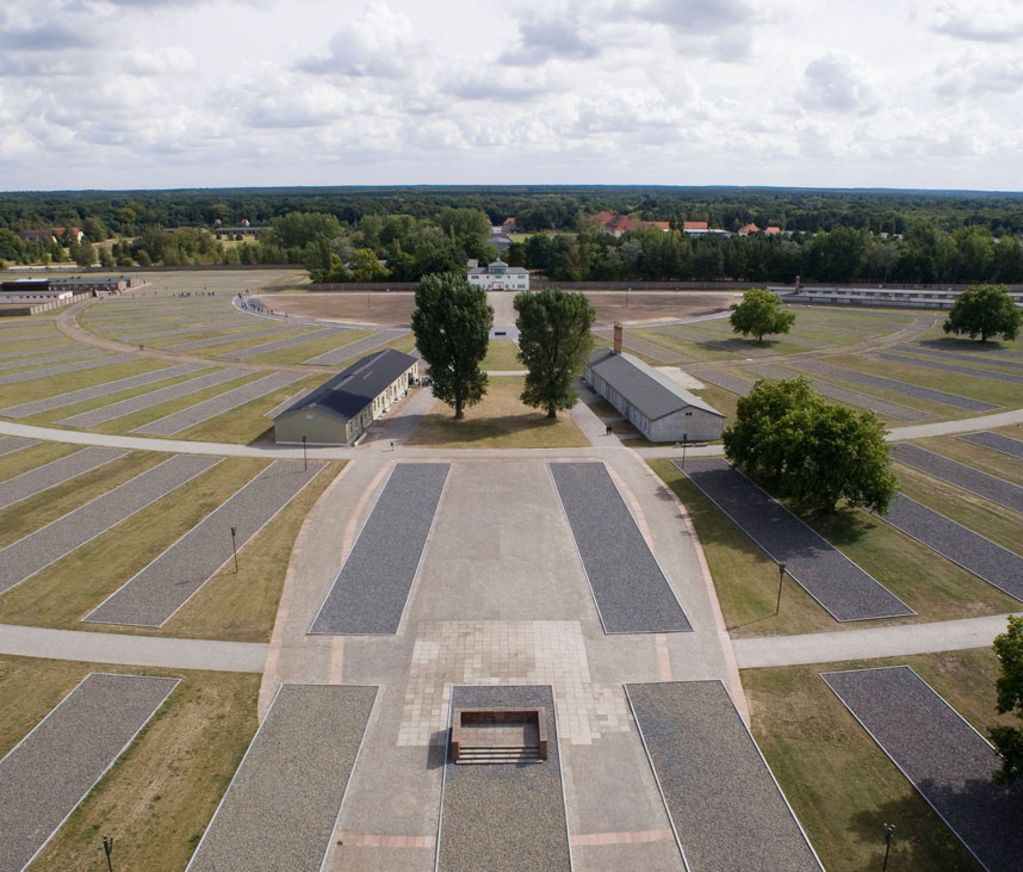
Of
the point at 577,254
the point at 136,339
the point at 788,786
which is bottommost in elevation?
the point at 788,786

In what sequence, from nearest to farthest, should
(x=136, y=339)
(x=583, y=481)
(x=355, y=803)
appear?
(x=355, y=803) < (x=583, y=481) < (x=136, y=339)

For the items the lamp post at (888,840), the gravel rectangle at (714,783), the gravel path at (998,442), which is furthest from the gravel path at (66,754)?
the gravel path at (998,442)

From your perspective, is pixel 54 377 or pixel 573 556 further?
pixel 54 377

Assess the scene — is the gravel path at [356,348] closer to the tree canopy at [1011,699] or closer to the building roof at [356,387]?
the building roof at [356,387]

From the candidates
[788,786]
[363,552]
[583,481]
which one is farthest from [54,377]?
[788,786]

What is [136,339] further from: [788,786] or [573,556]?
[788,786]
